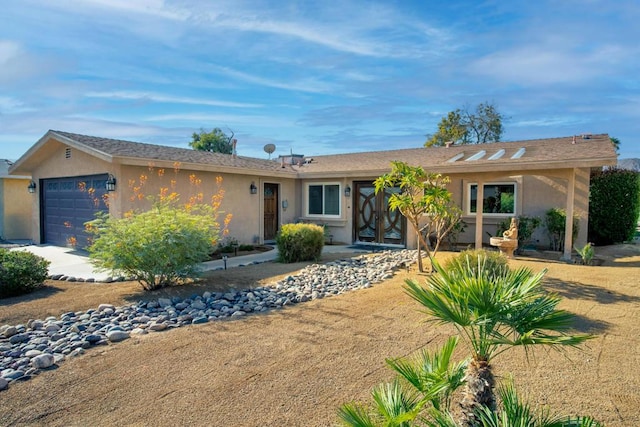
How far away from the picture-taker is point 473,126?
30812 millimetres

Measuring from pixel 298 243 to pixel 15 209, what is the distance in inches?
531

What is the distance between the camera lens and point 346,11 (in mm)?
9594

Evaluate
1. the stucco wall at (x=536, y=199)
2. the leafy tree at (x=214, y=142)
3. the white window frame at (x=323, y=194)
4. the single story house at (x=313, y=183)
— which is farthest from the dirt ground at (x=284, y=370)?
the leafy tree at (x=214, y=142)

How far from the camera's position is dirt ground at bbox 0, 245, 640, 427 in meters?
3.10

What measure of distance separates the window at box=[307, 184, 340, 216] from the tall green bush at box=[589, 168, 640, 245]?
859 centimetres

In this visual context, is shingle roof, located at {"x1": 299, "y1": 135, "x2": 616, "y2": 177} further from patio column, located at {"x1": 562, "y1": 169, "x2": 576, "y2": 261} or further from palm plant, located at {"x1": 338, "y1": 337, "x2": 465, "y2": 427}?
palm plant, located at {"x1": 338, "y1": 337, "x2": 465, "y2": 427}

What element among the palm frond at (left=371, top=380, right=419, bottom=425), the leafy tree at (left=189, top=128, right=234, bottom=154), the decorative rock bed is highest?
the leafy tree at (left=189, top=128, right=234, bottom=154)

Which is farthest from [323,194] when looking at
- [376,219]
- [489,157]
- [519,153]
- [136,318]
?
[136,318]

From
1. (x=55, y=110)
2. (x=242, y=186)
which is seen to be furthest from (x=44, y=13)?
(x=55, y=110)

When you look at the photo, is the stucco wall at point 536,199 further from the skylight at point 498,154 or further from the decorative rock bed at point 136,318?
the decorative rock bed at point 136,318

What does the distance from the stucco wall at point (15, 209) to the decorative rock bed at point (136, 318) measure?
524 inches

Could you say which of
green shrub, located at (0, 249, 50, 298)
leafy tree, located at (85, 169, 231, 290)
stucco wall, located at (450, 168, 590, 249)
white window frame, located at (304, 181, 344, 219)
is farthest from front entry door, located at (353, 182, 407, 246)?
green shrub, located at (0, 249, 50, 298)

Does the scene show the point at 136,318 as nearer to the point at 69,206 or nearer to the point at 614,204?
the point at 69,206

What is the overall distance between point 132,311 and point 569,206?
10.1m
